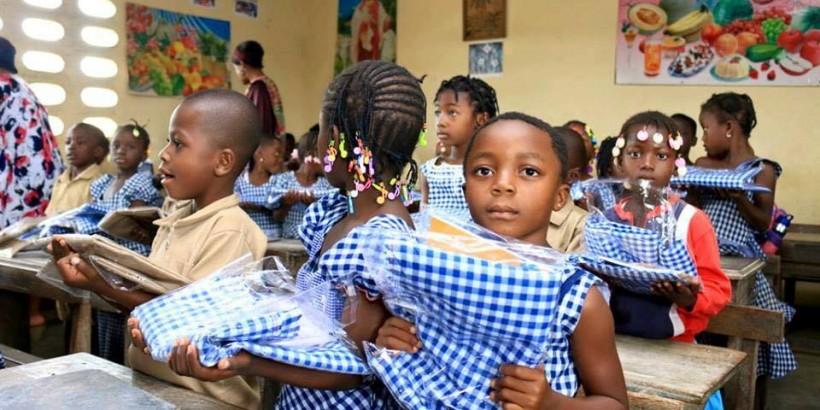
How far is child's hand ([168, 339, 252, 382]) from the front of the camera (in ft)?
3.92

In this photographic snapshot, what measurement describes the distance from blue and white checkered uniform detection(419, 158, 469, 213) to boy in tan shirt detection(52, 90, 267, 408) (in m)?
1.80

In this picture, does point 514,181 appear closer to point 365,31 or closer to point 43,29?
point 43,29

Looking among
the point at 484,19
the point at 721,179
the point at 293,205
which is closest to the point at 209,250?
the point at 721,179

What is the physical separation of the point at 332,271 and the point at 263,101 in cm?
519

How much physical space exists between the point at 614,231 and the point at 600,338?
2.95ft

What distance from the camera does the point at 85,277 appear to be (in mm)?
1791

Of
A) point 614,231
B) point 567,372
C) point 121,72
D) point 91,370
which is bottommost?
point 91,370

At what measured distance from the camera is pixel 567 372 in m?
1.30

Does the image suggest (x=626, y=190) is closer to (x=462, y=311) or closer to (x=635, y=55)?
(x=462, y=311)

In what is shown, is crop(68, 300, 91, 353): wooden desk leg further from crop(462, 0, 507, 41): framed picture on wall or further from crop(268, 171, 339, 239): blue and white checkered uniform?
crop(462, 0, 507, 41): framed picture on wall

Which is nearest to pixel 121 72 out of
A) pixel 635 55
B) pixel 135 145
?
pixel 135 145

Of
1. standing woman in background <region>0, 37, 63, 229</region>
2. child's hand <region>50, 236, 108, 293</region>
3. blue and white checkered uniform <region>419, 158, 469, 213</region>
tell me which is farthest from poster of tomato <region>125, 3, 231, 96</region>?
child's hand <region>50, 236, 108, 293</region>

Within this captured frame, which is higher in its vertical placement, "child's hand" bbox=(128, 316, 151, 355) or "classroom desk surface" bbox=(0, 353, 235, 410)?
"child's hand" bbox=(128, 316, 151, 355)

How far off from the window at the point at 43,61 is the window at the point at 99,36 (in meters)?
0.32
